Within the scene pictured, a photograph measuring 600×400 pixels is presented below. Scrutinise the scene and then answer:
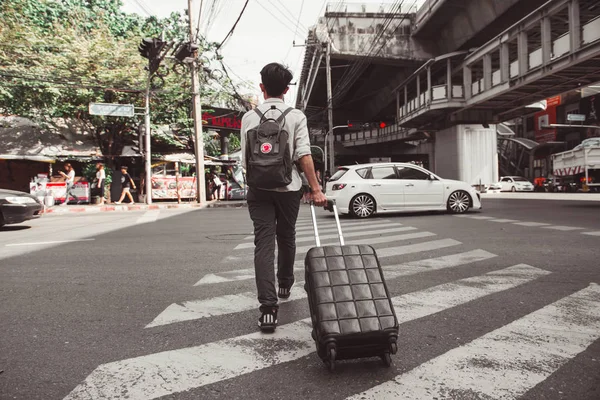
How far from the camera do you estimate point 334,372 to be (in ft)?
7.57

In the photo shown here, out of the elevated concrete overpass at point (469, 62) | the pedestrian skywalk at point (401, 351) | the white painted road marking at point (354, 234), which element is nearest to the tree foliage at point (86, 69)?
the elevated concrete overpass at point (469, 62)

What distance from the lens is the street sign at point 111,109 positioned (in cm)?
1756

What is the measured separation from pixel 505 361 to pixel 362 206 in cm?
943

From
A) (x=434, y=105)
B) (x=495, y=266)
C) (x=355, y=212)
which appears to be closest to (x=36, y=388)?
(x=495, y=266)

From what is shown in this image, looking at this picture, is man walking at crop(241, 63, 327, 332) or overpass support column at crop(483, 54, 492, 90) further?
overpass support column at crop(483, 54, 492, 90)

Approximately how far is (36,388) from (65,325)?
107 centimetres

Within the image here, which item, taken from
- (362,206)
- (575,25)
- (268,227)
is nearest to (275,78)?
(268,227)

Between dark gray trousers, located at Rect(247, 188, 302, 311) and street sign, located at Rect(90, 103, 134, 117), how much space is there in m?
16.4

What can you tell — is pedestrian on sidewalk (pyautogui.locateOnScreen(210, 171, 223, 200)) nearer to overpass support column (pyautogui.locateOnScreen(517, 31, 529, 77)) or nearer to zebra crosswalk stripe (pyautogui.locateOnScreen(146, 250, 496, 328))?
overpass support column (pyautogui.locateOnScreen(517, 31, 529, 77))

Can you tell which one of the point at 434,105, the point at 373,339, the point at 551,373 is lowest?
the point at 551,373

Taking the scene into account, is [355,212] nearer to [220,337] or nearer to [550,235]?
[550,235]

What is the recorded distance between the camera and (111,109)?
18.0m

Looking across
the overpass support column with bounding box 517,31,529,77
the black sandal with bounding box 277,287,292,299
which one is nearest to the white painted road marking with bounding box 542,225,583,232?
the black sandal with bounding box 277,287,292,299

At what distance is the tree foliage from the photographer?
790 inches
